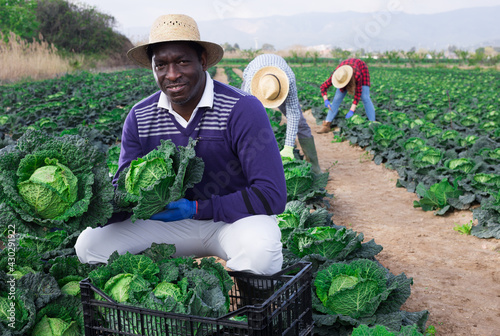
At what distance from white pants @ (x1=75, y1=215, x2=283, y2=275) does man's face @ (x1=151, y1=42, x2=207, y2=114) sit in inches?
29.4

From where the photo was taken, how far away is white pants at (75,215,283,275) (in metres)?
2.42

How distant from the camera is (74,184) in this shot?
6.88 feet

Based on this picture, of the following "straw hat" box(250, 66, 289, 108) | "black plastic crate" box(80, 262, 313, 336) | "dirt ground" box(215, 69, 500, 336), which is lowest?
"dirt ground" box(215, 69, 500, 336)

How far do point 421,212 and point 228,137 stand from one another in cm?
360

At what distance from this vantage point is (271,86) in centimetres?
535

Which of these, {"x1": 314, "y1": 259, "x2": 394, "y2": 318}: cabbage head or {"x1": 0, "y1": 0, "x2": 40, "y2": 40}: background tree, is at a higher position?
{"x1": 0, "y1": 0, "x2": 40, "y2": 40}: background tree

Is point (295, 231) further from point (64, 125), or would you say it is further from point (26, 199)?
point (64, 125)

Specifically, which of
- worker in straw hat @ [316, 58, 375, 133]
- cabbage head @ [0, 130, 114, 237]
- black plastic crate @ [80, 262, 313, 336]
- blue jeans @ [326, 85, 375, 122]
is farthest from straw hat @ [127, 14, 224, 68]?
blue jeans @ [326, 85, 375, 122]

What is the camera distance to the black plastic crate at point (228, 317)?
1.68 metres

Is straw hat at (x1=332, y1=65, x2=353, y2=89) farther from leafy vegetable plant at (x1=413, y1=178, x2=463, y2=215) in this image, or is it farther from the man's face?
the man's face

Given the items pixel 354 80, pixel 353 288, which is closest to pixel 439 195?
pixel 353 288

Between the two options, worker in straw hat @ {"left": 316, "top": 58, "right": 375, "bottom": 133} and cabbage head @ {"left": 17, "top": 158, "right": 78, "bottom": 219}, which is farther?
worker in straw hat @ {"left": 316, "top": 58, "right": 375, "bottom": 133}

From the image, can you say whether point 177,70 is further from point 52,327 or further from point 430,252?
point 430,252

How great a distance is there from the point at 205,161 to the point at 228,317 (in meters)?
1.12
